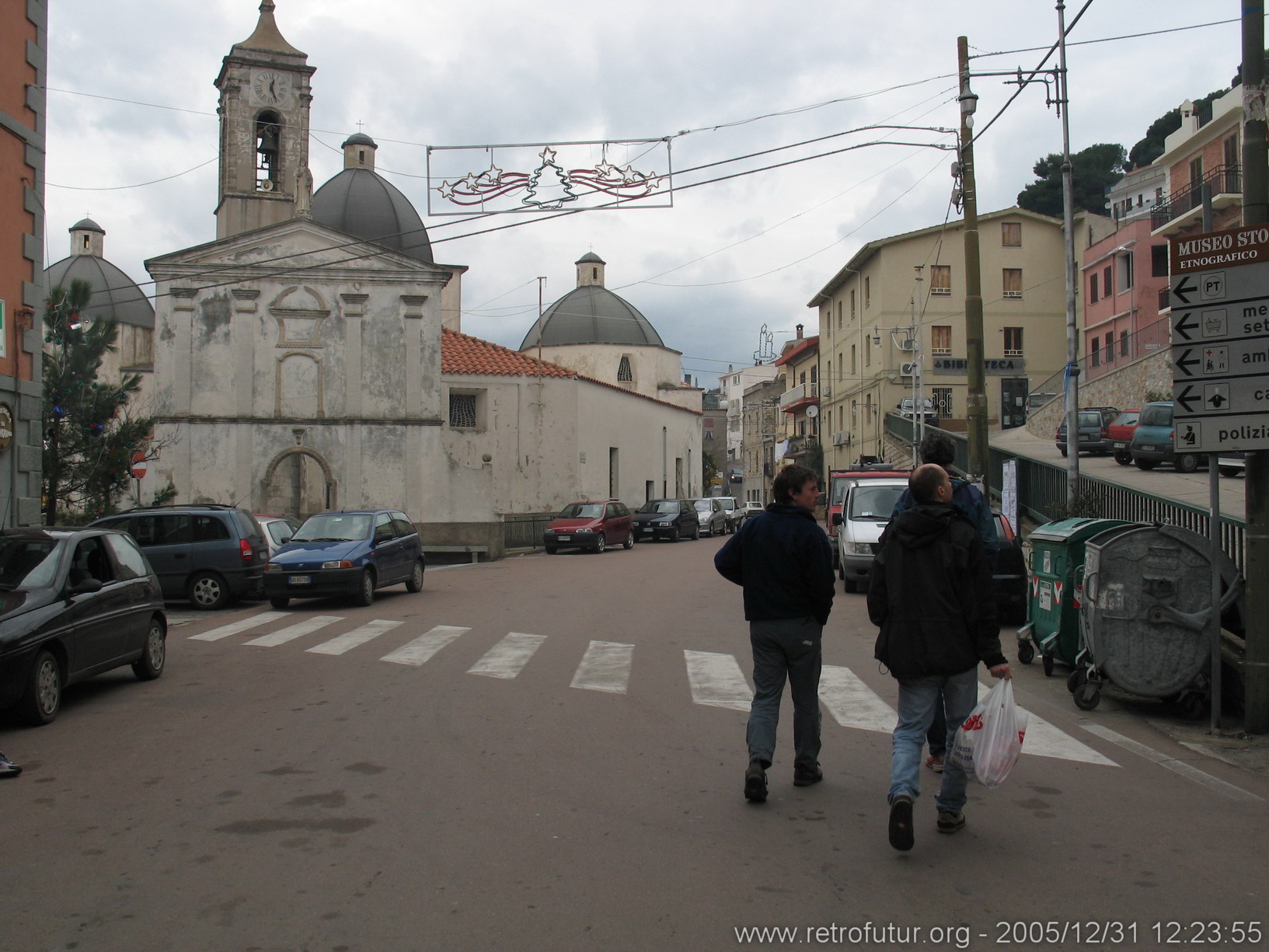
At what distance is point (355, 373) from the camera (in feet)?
107

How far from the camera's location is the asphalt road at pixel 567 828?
414 centimetres

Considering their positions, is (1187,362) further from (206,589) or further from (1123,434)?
(1123,434)

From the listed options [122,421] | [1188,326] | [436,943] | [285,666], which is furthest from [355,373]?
[436,943]

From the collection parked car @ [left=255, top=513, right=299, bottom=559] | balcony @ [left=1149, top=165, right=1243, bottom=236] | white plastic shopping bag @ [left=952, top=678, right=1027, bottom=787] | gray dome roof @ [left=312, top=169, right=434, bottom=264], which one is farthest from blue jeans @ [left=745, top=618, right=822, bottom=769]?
balcony @ [left=1149, top=165, right=1243, bottom=236]

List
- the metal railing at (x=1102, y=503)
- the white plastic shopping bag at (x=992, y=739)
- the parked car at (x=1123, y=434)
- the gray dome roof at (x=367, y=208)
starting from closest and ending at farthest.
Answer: the white plastic shopping bag at (x=992, y=739) → the metal railing at (x=1102, y=503) → the parked car at (x=1123, y=434) → the gray dome roof at (x=367, y=208)

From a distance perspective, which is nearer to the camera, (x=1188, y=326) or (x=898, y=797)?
(x=898, y=797)

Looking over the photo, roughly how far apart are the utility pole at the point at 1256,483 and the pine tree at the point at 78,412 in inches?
627

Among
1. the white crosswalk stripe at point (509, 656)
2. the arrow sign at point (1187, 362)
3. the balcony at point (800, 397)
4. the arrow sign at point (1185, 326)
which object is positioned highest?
the balcony at point (800, 397)

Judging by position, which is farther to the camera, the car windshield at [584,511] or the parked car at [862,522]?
the car windshield at [584,511]

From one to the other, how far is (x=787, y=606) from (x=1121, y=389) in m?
38.6

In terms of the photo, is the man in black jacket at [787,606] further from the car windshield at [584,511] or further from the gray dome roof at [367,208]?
the gray dome roof at [367,208]

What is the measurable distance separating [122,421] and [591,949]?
53.4 feet

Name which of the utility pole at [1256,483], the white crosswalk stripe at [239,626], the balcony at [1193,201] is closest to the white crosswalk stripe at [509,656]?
the white crosswalk stripe at [239,626]

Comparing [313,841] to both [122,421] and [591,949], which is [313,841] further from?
[122,421]
